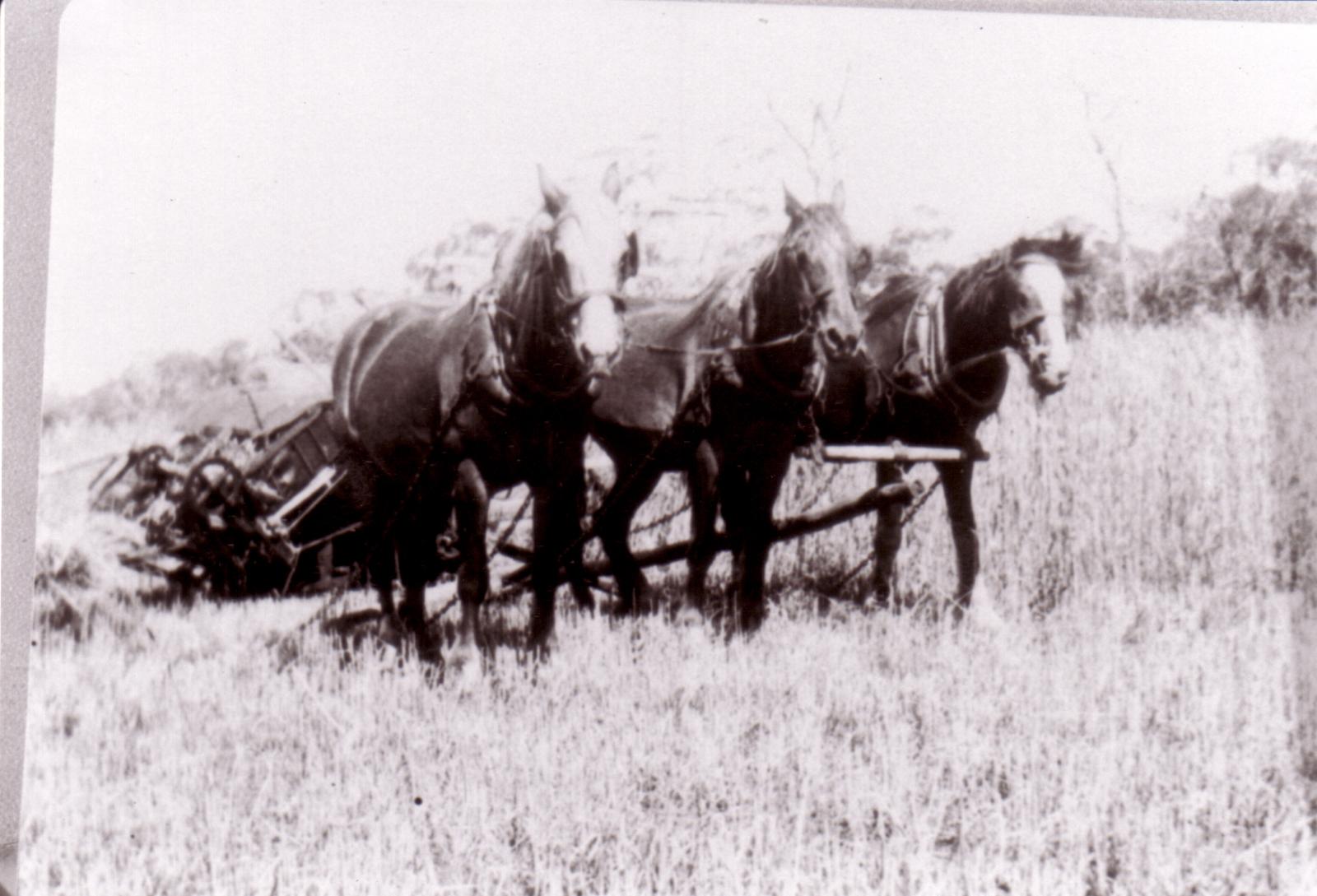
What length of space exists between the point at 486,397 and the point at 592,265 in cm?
41

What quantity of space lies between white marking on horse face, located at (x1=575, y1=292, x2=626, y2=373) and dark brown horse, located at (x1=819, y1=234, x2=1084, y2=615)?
558 mm

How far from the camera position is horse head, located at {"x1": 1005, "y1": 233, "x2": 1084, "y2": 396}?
3.00 m

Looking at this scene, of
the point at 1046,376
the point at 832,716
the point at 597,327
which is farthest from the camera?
the point at 1046,376

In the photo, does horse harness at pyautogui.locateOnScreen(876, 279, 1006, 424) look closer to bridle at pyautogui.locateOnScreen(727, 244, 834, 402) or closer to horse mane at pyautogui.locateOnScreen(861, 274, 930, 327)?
horse mane at pyautogui.locateOnScreen(861, 274, 930, 327)

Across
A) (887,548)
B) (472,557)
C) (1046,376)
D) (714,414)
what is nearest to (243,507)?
(472,557)

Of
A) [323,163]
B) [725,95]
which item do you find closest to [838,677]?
[725,95]

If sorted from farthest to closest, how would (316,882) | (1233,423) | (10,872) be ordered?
(1233,423) → (10,872) → (316,882)

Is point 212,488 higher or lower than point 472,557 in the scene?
higher

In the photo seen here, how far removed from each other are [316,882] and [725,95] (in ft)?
6.60

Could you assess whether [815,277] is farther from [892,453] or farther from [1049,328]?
[1049,328]

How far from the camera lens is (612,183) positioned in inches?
113

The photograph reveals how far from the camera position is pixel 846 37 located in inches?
116

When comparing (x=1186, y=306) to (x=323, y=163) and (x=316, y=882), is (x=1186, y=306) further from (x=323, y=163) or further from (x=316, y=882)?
(x=316, y=882)

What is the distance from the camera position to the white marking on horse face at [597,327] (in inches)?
110
